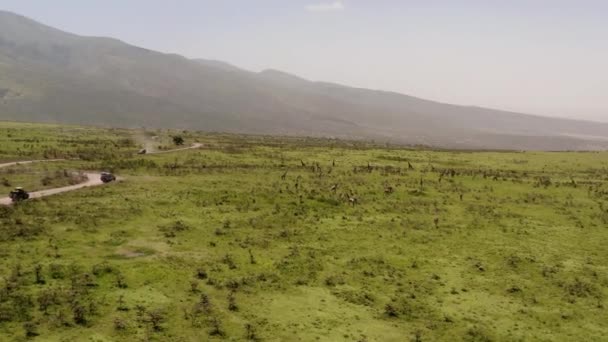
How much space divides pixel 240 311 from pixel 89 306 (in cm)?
812

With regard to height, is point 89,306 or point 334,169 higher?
point 334,169

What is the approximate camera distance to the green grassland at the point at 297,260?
1147 inches

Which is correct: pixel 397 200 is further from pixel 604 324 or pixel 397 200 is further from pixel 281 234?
pixel 604 324

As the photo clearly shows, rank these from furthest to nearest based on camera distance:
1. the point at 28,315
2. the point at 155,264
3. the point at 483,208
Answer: the point at 483,208 < the point at 155,264 < the point at 28,315

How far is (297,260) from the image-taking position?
1524 inches

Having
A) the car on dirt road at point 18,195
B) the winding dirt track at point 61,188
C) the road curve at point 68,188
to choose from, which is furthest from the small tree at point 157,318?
the car on dirt road at point 18,195

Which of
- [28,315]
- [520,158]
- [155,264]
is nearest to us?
[28,315]

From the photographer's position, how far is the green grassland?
95.6 feet

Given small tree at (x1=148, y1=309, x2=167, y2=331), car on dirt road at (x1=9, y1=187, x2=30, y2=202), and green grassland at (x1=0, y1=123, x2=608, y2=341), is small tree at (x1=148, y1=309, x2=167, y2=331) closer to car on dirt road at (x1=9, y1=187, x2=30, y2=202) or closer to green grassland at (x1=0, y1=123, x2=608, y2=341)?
green grassland at (x1=0, y1=123, x2=608, y2=341)

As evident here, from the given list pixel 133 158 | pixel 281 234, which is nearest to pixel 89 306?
pixel 281 234

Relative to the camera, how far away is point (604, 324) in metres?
31.4

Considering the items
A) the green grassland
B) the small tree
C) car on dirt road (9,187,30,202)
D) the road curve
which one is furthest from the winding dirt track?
the small tree

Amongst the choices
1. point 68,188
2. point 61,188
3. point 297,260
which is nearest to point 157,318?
point 297,260

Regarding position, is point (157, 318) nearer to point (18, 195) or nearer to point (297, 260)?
point (297, 260)
